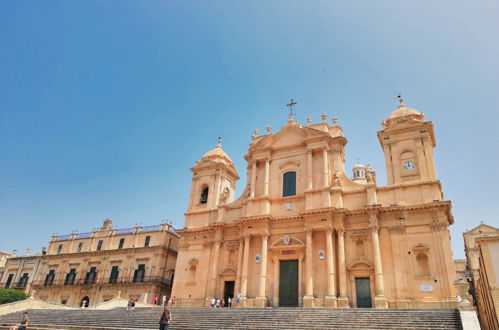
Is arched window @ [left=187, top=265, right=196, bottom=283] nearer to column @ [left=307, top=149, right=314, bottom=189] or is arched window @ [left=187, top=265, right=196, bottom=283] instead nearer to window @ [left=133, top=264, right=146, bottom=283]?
window @ [left=133, top=264, right=146, bottom=283]

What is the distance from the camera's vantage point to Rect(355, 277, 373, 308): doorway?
20.8 m

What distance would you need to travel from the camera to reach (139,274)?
33.5 meters

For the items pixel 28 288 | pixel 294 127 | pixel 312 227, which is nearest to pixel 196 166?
pixel 294 127

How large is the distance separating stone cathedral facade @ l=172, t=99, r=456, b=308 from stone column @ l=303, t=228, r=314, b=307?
60 mm

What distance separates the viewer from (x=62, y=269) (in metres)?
37.2

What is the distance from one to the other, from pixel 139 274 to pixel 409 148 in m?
24.8

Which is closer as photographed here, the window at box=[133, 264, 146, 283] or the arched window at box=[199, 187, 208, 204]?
the arched window at box=[199, 187, 208, 204]

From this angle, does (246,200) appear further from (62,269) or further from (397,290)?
(62,269)

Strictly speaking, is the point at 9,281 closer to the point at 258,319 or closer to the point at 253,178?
the point at 253,178

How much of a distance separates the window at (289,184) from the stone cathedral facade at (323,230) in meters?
0.07

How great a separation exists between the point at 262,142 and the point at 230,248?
26.3 feet

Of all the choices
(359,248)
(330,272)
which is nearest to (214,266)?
(330,272)

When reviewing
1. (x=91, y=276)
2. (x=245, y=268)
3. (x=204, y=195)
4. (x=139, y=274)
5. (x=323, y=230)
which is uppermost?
(x=204, y=195)

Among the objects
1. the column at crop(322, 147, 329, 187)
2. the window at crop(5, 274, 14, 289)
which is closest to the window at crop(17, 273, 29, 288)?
the window at crop(5, 274, 14, 289)
